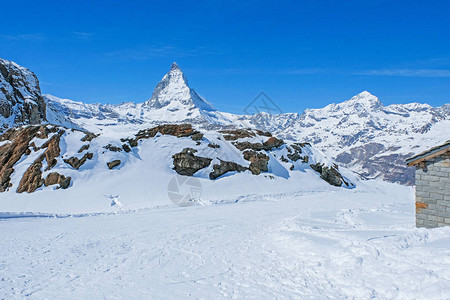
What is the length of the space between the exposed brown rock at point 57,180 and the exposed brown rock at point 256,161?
2153cm

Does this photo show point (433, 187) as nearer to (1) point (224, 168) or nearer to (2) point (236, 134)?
(1) point (224, 168)

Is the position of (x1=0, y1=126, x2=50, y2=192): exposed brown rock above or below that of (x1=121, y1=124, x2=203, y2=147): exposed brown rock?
below

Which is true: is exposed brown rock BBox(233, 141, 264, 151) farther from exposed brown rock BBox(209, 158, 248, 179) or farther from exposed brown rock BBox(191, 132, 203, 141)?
exposed brown rock BBox(191, 132, 203, 141)

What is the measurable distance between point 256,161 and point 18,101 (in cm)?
6305

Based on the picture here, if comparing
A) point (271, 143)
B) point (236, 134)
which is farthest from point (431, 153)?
point (236, 134)

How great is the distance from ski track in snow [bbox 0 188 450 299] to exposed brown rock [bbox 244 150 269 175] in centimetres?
2168

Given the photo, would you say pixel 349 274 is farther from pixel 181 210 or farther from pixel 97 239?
pixel 181 210

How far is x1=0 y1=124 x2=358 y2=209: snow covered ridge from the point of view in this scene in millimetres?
30672

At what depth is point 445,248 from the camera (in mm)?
8516

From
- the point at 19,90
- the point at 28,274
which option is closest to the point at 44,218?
the point at 28,274

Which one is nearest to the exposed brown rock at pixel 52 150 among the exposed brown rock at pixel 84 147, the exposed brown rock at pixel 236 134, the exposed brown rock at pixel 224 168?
the exposed brown rock at pixel 84 147

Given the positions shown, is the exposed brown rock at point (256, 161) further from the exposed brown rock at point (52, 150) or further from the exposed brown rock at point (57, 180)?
the exposed brown rock at point (52, 150)

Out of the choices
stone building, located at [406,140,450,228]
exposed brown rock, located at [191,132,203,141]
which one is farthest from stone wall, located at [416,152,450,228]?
exposed brown rock, located at [191,132,203,141]

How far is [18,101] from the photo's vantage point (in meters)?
67.8
